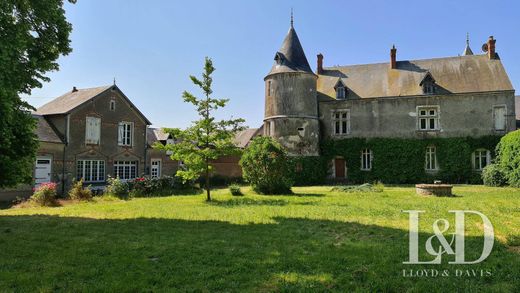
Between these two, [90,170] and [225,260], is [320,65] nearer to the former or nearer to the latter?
[90,170]

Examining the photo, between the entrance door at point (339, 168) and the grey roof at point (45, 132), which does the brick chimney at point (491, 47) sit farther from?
the grey roof at point (45, 132)

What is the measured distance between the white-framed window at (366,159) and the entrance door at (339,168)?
1.46 metres

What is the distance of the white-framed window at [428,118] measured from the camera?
2566cm

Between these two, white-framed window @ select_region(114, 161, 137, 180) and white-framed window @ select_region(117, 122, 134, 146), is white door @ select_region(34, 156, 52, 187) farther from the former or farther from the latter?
white-framed window @ select_region(117, 122, 134, 146)

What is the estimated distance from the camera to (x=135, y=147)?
25625 millimetres

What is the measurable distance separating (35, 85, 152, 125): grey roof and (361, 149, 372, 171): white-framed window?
52.8 feet

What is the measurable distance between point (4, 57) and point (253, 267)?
6.76 metres

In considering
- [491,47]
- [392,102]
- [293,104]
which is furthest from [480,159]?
[293,104]

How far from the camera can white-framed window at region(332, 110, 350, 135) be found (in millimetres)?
27656

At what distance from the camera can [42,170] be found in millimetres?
20188

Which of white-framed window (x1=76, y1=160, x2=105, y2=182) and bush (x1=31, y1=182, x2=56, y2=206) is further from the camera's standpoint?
white-framed window (x1=76, y1=160, x2=105, y2=182)

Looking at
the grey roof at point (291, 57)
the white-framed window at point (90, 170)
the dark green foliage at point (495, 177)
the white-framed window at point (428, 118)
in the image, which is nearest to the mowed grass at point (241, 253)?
the white-framed window at point (90, 170)

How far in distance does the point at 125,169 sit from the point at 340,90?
54.4 feet

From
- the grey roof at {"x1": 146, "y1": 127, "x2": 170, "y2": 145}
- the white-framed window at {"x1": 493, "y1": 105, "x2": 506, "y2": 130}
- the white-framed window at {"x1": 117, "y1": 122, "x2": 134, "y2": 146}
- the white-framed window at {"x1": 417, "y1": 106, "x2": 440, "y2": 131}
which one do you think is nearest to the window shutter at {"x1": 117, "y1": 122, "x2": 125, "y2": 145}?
the white-framed window at {"x1": 117, "y1": 122, "x2": 134, "y2": 146}
